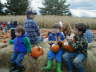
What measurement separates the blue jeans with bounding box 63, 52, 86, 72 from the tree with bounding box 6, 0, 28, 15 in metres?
39.4

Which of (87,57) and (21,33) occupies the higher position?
(21,33)

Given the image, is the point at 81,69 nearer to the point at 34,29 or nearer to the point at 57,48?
the point at 57,48

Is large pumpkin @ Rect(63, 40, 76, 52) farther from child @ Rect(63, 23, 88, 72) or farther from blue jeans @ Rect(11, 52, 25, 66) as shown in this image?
blue jeans @ Rect(11, 52, 25, 66)

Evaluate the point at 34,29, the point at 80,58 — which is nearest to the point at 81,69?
the point at 80,58

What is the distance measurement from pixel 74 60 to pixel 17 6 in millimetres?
40639

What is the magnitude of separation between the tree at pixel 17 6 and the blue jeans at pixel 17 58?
1526 inches

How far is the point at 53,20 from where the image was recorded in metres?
21.3

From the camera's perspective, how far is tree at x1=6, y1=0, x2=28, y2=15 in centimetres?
4542

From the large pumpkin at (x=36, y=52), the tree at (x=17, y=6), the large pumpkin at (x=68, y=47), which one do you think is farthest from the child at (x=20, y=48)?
the tree at (x=17, y=6)

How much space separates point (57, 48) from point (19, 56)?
89cm

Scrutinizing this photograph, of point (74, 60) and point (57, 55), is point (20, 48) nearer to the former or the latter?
point (57, 55)

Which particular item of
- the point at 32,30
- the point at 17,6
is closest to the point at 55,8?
the point at 17,6

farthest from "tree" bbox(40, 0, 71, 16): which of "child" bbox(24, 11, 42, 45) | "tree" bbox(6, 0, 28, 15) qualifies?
"child" bbox(24, 11, 42, 45)

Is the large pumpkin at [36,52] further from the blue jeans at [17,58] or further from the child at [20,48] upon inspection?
the blue jeans at [17,58]
